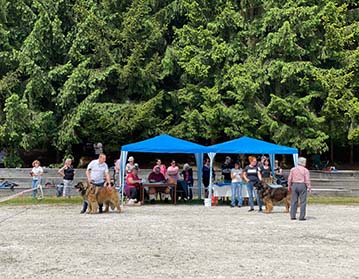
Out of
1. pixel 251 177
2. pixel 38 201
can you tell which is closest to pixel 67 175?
pixel 38 201

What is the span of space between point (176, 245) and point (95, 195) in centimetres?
564

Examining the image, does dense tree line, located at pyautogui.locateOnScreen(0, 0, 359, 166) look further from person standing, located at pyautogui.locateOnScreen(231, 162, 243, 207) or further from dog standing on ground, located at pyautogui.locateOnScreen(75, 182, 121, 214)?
dog standing on ground, located at pyautogui.locateOnScreen(75, 182, 121, 214)

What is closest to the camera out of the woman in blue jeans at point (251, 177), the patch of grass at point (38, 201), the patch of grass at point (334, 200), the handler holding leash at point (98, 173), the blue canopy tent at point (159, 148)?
the handler holding leash at point (98, 173)

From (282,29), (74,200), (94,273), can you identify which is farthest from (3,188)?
(94,273)

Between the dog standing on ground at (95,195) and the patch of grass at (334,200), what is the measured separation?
7.97 m

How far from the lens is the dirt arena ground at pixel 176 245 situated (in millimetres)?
6887

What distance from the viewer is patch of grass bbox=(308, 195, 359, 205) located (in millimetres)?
19047

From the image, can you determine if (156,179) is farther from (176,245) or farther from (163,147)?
(176,245)

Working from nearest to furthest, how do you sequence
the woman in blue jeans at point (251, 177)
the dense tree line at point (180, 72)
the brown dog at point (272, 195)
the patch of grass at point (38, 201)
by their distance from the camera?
the brown dog at point (272, 195)
the woman in blue jeans at point (251, 177)
the patch of grass at point (38, 201)
the dense tree line at point (180, 72)

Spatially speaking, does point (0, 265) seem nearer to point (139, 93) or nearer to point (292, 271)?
point (292, 271)

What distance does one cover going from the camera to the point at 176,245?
8.88 metres

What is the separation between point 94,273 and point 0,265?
1.42m

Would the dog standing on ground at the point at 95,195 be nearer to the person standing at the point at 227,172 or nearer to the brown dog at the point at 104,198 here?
the brown dog at the point at 104,198

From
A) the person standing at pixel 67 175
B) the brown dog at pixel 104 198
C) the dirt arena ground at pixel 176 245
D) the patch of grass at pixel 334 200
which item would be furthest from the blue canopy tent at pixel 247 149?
the person standing at pixel 67 175
